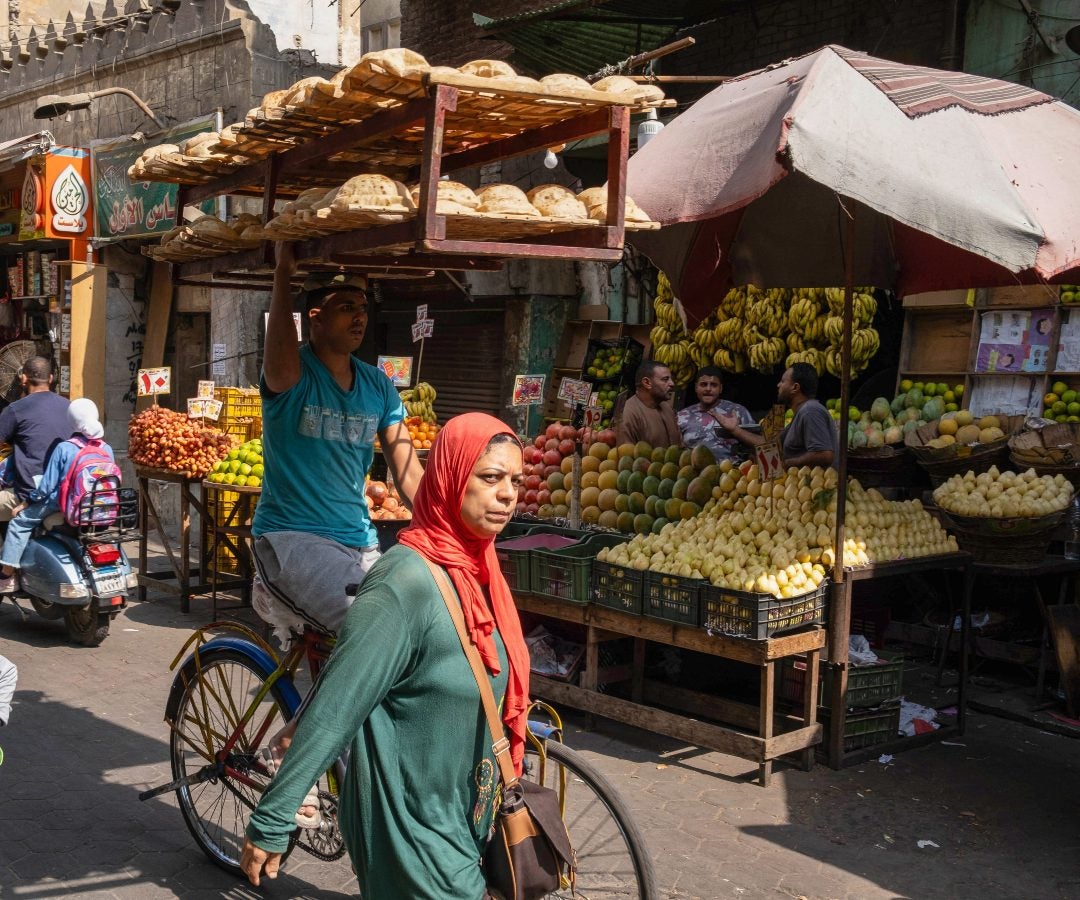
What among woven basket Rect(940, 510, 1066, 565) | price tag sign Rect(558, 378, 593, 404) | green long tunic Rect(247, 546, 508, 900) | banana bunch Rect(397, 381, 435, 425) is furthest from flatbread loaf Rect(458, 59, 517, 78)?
banana bunch Rect(397, 381, 435, 425)

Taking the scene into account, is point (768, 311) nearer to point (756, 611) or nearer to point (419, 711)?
point (756, 611)

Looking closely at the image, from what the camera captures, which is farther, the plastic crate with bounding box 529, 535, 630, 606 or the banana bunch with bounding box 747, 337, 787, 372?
the banana bunch with bounding box 747, 337, 787, 372

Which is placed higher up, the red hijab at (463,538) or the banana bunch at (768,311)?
the banana bunch at (768,311)

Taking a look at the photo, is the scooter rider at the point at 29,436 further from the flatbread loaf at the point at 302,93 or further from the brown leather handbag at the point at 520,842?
the brown leather handbag at the point at 520,842

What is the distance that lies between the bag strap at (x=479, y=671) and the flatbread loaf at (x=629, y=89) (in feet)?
5.59

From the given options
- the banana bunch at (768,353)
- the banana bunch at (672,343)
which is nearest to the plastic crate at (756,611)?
the banana bunch at (768,353)

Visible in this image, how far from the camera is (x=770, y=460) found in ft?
20.7

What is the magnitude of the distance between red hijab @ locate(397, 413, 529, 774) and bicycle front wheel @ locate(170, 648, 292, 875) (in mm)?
1637

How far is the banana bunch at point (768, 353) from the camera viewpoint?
10.3m

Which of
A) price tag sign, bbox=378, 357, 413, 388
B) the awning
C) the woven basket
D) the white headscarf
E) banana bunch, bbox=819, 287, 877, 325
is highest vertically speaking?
the awning

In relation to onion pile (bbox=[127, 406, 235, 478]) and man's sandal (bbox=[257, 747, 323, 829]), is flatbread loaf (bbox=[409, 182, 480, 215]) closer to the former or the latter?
man's sandal (bbox=[257, 747, 323, 829])

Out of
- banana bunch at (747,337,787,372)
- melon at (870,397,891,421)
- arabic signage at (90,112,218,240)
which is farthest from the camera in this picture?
arabic signage at (90,112,218,240)

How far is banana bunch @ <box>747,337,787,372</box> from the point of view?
1030cm

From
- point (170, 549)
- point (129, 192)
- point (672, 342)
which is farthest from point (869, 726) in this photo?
point (129, 192)
